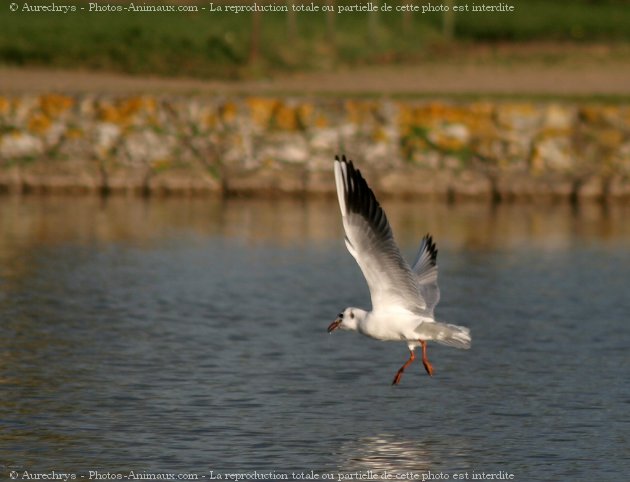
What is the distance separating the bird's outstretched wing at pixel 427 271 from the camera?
11.7m

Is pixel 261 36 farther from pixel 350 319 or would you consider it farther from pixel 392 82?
pixel 350 319

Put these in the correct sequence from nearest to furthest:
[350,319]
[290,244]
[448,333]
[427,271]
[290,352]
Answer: [448,333] → [350,319] → [427,271] → [290,352] → [290,244]

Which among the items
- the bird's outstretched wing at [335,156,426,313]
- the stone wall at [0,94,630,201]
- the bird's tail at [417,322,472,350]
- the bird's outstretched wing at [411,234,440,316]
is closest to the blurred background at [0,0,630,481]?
the stone wall at [0,94,630,201]

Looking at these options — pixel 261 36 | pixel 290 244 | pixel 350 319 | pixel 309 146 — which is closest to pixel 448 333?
pixel 350 319

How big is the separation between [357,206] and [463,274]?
735cm

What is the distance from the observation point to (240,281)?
17.1m

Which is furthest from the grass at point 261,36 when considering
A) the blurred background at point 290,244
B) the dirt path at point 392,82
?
the dirt path at point 392,82

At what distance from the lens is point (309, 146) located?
2319cm

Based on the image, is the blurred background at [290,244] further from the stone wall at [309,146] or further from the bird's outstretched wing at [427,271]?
the bird's outstretched wing at [427,271]

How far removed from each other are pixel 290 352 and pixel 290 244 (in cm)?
631

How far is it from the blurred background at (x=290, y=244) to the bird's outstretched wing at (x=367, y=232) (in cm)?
99

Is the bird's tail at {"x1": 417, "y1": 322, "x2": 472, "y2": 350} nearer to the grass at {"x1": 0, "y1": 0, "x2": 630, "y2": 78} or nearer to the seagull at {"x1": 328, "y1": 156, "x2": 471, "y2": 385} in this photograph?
the seagull at {"x1": 328, "y1": 156, "x2": 471, "y2": 385}

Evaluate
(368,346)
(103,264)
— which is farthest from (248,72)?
(368,346)

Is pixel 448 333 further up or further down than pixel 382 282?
further down
